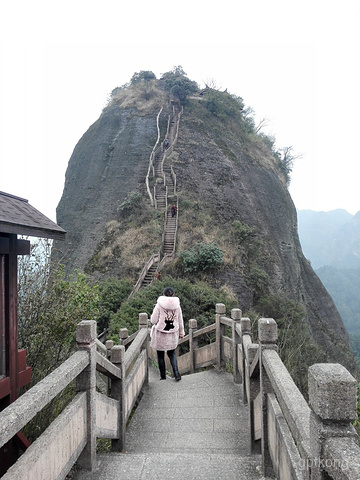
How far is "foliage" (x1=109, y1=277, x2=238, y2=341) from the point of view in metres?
11.1

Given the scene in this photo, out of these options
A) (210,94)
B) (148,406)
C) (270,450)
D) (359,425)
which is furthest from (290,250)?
(270,450)

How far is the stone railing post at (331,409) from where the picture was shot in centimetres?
149

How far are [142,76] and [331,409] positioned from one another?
123 feet

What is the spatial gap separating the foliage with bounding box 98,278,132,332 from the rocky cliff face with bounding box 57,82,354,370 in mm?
2494

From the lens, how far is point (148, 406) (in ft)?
18.0

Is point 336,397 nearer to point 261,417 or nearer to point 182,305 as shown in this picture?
point 261,417

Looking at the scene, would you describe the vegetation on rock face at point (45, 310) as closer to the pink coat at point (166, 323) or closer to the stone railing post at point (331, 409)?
the pink coat at point (166, 323)

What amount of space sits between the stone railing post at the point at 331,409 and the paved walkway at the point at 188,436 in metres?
1.90

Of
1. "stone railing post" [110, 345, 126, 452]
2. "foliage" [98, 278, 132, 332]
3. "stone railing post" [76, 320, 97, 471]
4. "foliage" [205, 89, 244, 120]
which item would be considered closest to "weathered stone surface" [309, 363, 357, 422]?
"stone railing post" [76, 320, 97, 471]

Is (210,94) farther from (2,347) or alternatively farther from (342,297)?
(342,297)

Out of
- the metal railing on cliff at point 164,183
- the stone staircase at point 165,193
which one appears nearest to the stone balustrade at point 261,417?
the metal railing on cliff at point 164,183

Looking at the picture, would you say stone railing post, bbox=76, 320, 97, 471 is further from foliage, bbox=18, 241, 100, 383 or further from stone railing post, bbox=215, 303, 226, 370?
stone railing post, bbox=215, 303, 226, 370

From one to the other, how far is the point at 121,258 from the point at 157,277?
4366 millimetres

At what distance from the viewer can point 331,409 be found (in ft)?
4.93
